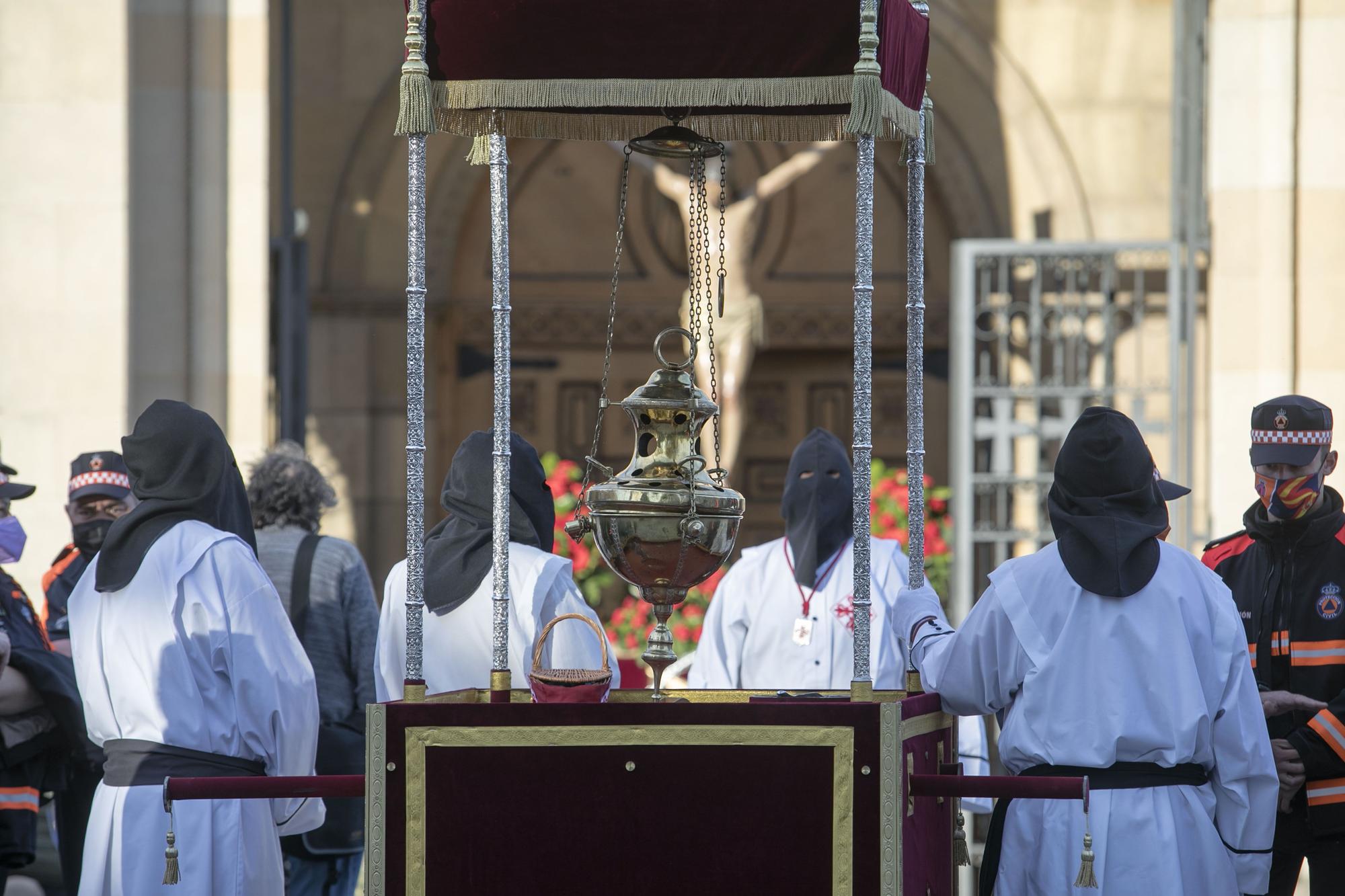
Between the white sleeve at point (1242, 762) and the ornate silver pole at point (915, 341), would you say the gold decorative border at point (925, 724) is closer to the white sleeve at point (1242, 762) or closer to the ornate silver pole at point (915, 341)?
the ornate silver pole at point (915, 341)

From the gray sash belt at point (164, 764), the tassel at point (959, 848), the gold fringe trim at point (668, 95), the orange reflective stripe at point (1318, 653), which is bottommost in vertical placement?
the tassel at point (959, 848)

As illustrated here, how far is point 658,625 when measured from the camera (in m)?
4.33

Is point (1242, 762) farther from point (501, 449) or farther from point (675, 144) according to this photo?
point (675, 144)

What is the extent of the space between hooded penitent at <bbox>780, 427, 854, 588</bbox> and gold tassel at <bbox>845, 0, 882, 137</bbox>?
83.1 inches

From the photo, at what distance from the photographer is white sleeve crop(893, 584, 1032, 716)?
4246 mm

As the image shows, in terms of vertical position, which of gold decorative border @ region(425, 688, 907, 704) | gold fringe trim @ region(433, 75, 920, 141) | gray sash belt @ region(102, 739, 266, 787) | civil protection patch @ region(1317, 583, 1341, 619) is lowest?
gray sash belt @ region(102, 739, 266, 787)

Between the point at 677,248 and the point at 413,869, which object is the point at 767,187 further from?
the point at 413,869

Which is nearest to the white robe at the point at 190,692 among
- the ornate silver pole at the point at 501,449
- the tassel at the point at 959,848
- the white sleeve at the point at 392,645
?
the ornate silver pole at the point at 501,449

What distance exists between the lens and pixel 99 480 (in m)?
6.17

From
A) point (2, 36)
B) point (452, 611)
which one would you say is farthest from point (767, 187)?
point (452, 611)

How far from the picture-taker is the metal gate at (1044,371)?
28.9ft

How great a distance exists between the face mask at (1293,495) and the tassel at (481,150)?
2.34 meters

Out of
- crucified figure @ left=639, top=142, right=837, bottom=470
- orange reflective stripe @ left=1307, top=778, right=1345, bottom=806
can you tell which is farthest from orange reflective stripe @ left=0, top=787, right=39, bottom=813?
crucified figure @ left=639, top=142, right=837, bottom=470

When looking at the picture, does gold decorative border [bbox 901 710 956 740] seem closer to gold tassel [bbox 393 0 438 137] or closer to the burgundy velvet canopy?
the burgundy velvet canopy
